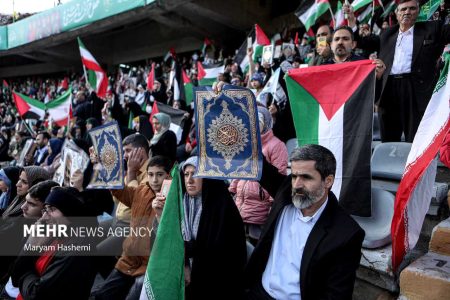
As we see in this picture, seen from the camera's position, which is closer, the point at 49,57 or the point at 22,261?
the point at 22,261

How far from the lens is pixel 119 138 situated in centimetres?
283

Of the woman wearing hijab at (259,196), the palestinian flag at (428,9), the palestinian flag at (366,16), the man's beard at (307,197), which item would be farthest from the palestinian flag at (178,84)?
the man's beard at (307,197)

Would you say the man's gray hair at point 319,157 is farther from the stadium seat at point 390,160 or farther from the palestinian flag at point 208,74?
the palestinian flag at point 208,74

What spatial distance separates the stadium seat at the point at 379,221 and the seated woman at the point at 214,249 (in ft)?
2.87

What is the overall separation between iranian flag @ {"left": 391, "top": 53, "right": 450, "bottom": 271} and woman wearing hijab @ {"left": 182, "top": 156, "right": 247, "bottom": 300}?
0.95 metres

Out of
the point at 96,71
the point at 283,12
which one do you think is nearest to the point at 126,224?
the point at 96,71

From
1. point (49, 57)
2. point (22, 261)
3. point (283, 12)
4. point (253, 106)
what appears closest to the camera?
point (253, 106)

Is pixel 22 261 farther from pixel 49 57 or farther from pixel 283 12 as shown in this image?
pixel 49 57

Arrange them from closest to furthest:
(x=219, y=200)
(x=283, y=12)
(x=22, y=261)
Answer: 1. (x=219, y=200)
2. (x=22, y=261)
3. (x=283, y=12)

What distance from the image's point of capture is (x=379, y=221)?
268cm

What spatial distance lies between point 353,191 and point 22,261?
2386 mm

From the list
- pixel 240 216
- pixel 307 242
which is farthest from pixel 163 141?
pixel 307 242

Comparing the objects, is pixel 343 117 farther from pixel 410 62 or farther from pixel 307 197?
pixel 410 62

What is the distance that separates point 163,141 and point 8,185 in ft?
5.90
